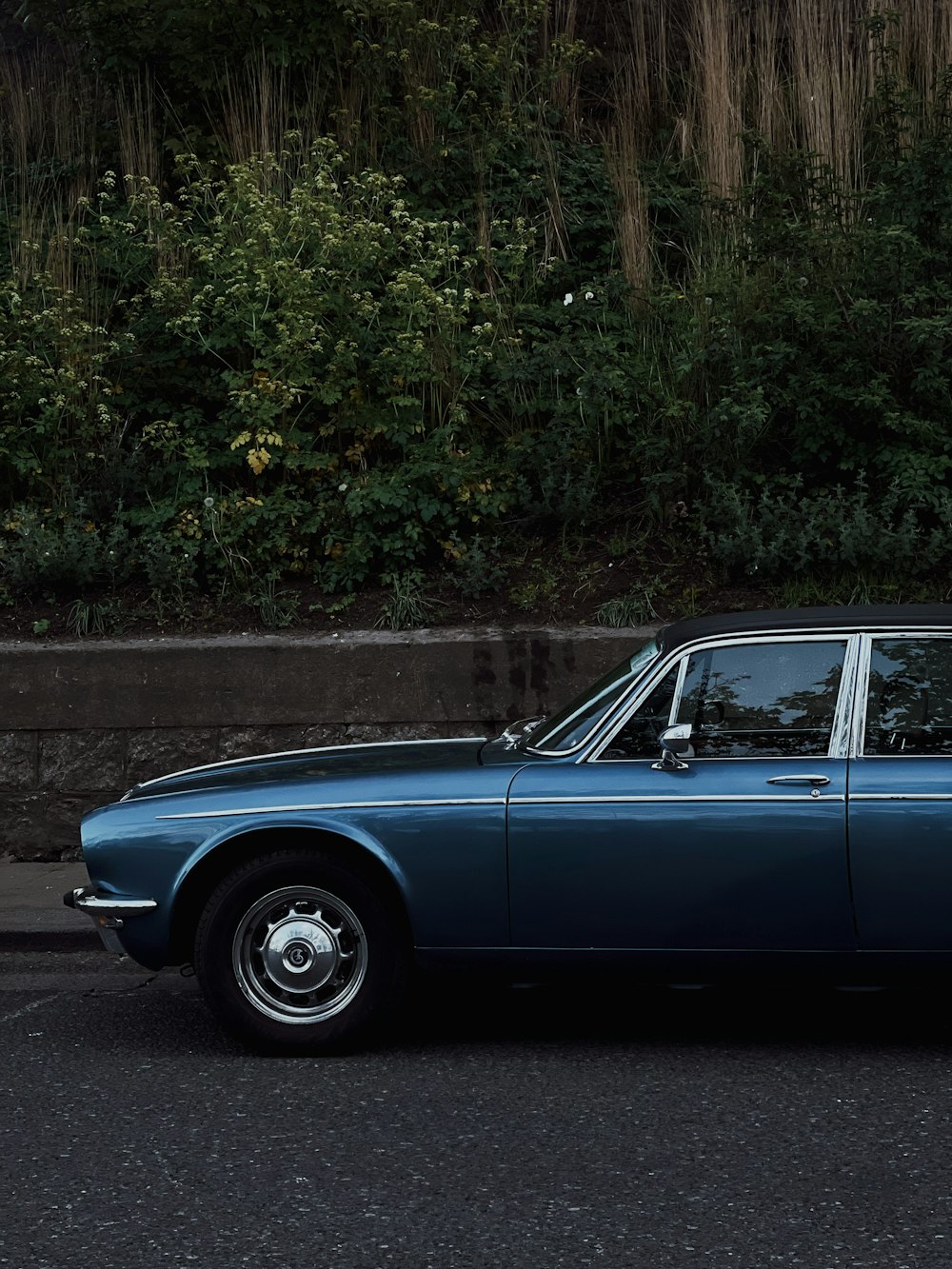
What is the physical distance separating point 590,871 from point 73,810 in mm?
4527

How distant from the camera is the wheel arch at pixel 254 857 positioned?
543 centimetres

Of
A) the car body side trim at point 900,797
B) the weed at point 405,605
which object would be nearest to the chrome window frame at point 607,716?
the car body side trim at point 900,797

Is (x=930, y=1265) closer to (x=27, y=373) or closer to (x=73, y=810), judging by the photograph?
(x=73, y=810)

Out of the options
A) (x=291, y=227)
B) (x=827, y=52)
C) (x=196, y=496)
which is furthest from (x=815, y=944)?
(x=827, y=52)

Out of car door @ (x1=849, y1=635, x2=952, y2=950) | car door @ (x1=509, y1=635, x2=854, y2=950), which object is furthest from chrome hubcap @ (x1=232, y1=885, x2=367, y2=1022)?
car door @ (x1=849, y1=635, x2=952, y2=950)

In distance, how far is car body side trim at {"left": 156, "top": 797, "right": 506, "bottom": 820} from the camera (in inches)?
212

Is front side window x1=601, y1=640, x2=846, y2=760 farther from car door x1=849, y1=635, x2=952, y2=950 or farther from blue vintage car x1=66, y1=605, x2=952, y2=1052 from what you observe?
car door x1=849, y1=635, x2=952, y2=950

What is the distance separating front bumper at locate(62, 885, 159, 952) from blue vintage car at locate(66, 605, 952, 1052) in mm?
11

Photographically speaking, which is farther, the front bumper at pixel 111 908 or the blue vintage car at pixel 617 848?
the front bumper at pixel 111 908

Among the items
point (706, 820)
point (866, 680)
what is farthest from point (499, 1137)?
point (866, 680)

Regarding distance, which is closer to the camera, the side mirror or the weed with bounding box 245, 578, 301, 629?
the side mirror

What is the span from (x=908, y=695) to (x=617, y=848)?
111 cm

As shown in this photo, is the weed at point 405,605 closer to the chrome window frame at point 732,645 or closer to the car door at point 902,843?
the chrome window frame at point 732,645

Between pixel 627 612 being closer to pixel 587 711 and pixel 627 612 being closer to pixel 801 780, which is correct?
pixel 587 711
